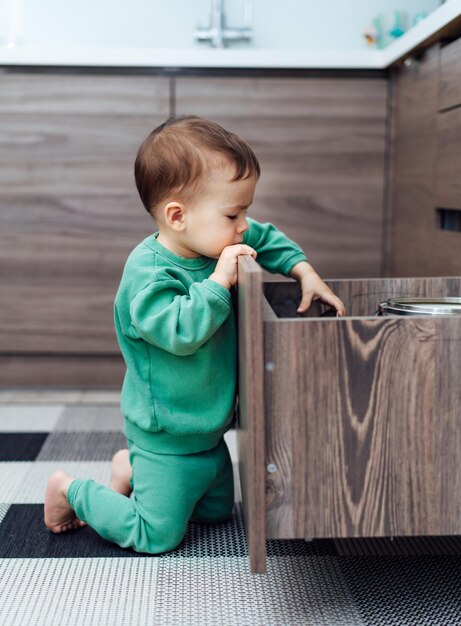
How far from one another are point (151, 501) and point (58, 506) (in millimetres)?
138

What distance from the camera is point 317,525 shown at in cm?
72

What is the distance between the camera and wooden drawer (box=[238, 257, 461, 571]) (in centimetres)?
69

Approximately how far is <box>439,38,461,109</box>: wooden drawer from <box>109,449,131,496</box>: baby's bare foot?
79 cm

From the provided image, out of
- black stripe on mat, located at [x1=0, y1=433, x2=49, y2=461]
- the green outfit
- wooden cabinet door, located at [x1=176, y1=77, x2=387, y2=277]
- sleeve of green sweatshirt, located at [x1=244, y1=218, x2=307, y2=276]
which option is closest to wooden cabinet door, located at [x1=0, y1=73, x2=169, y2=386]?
wooden cabinet door, located at [x1=176, y1=77, x2=387, y2=277]

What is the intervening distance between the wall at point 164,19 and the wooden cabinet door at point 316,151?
52 cm

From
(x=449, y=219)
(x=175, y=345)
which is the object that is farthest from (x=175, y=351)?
(x=449, y=219)

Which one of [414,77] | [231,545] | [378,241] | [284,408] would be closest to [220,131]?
[284,408]

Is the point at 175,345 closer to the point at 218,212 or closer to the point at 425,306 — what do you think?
the point at 218,212

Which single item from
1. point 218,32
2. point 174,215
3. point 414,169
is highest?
point 218,32

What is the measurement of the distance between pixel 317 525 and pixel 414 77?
3.54 ft

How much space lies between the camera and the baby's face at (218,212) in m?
0.92

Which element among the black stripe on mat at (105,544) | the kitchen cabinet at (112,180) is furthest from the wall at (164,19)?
the black stripe on mat at (105,544)

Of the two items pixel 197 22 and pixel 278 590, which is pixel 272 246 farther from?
pixel 197 22

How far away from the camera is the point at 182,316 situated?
0.85m
